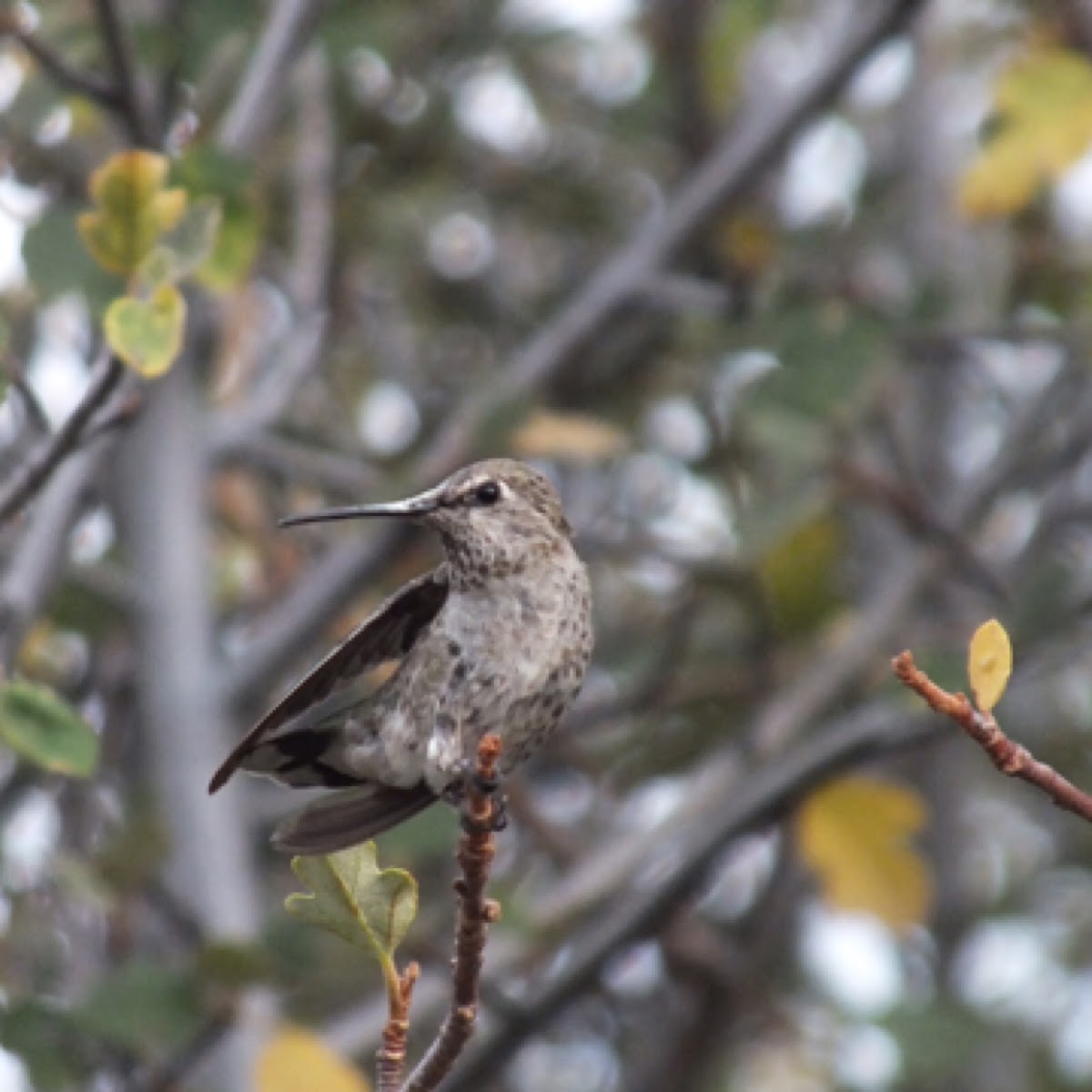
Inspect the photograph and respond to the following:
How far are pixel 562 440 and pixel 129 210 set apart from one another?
1.54 meters

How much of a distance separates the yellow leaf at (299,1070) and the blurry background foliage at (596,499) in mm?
11

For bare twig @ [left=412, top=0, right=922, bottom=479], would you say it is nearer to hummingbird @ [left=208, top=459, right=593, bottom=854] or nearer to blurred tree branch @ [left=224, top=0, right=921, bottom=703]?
blurred tree branch @ [left=224, top=0, right=921, bottom=703]

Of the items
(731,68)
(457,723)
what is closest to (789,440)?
(731,68)

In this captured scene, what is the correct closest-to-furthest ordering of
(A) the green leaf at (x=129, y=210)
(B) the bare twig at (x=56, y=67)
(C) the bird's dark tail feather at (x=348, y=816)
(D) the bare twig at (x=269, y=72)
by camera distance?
(C) the bird's dark tail feather at (x=348, y=816)
(A) the green leaf at (x=129, y=210)
(B) the bare twig at (x=56, y=67)
(D) the bare twig at (x=269, y=72)

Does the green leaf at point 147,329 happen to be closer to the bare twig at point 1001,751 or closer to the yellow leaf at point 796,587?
the bare twig at point 1001,751

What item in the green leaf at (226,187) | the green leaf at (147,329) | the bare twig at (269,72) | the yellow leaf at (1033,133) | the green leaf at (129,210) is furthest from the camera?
the yellow leaf at (1033,133)

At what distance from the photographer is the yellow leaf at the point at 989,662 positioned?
5.34 ft

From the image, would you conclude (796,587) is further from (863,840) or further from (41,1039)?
(41,1039)

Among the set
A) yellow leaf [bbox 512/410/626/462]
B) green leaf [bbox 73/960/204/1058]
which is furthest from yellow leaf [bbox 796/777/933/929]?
green leaf [bbox 73/960/204/1058]

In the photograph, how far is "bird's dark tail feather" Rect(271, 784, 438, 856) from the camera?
191 cm

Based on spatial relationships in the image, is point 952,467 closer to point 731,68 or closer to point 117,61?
point 731,68

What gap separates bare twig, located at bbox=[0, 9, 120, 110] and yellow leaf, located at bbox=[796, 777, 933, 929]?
5.90 feet

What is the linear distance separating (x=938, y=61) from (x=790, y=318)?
1.72m

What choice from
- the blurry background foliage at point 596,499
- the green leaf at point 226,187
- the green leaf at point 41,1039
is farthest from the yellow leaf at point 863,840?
the green leaf at point 226,187
